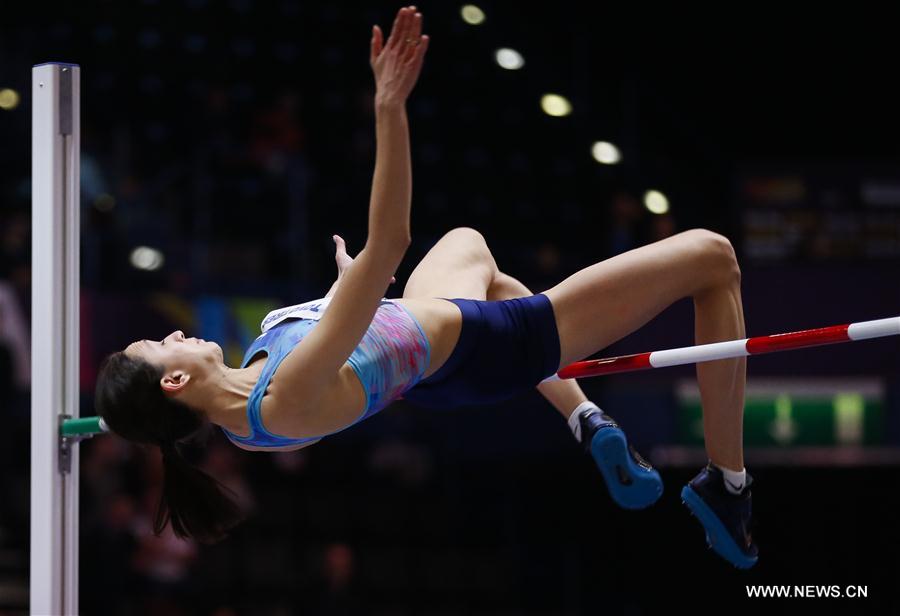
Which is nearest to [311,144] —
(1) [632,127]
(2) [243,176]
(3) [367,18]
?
(2) [243,176]

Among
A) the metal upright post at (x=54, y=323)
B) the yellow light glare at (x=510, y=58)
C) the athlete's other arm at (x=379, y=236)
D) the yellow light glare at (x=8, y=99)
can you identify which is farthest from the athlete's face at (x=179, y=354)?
the yellow light glare at (x=8, y=99)

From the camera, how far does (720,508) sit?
349 centimetres

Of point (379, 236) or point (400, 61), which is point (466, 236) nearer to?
point (379, 236)

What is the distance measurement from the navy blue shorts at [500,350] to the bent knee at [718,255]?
43cm

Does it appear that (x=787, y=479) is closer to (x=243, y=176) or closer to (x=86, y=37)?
(x=243, y=176)

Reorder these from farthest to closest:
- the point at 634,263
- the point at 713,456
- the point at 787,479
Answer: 1. the point at 787,479
2. the point at 713,456
3. the point at 634,263

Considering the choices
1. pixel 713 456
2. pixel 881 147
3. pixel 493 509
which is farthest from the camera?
pixel 881 147

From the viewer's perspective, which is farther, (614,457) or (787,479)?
(787,479)

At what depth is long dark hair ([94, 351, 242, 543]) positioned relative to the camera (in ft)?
10.4

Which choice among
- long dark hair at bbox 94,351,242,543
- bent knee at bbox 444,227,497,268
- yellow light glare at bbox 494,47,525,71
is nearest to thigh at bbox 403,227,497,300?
bent knee at bbox 444,227,497,268

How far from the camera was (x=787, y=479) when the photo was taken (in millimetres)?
6250

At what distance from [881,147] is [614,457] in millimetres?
6471

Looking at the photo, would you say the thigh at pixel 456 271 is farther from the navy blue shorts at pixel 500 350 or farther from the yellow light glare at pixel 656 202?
the yellow light glare at pixel 656 202

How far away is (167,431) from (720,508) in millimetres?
1449
